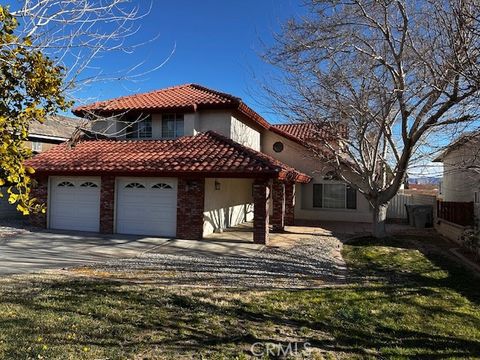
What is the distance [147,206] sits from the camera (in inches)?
557

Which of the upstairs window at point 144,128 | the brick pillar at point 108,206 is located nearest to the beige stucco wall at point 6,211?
the brick pillar at point 108,206

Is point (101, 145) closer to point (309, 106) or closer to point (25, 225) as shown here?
point (25, 225)

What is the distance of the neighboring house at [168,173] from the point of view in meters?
13.2

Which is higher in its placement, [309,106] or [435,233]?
[309,106]

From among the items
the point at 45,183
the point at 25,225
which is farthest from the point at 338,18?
the point at 25,225

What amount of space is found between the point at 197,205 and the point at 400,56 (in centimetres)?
790

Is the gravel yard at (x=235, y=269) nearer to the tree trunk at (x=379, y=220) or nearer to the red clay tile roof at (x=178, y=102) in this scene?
the tree trunk at (x=379, y=220)

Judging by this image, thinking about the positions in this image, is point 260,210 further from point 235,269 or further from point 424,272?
point 424,272

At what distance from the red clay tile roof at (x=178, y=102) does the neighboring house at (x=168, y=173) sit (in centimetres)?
5

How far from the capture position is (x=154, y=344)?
4.75m

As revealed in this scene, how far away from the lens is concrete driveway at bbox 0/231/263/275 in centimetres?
925

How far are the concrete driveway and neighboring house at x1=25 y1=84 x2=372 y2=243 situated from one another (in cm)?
89

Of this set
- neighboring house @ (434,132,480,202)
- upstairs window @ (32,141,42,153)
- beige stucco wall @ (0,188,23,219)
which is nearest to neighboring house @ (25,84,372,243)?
beige stucco wall @ (0,188,23,219)

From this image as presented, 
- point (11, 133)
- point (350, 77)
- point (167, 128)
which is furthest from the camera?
point (167, 128)
